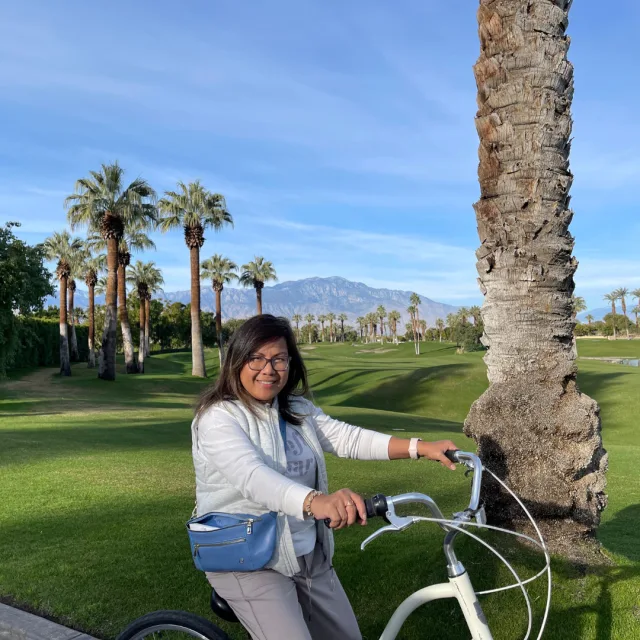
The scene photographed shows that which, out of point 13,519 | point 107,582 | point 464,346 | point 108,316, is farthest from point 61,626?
point 464,346

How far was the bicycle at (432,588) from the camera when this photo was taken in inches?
87.1

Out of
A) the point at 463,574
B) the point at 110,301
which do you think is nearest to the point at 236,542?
the point at 463,574

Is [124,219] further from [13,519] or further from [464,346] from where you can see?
[464,346]

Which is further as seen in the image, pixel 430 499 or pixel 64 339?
pixel 64 339

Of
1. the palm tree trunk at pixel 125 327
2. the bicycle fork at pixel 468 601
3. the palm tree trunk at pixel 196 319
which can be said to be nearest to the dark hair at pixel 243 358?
the bicycle fork at pixel 468 601

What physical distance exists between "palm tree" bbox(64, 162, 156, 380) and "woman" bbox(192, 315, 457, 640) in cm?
3539

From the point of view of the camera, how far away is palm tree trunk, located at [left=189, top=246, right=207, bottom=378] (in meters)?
41.5

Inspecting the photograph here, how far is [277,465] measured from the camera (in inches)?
113

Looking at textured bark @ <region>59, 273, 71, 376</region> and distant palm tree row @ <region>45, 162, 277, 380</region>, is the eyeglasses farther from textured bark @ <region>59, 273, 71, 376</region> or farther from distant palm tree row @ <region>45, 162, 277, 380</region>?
textured bark @ <region>59, 273, 71, 376</region>

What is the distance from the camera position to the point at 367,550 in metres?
5.62

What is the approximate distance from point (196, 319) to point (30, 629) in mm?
37800

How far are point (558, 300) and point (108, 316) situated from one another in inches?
1418

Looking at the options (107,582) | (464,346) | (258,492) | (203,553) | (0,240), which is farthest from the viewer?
(464,346)

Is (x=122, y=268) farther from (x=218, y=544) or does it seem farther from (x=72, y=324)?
(x=218, y=544)
